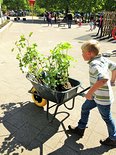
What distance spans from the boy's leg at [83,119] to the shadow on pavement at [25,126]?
372 mm

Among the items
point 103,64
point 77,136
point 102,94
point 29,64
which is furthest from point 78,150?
point 29,64

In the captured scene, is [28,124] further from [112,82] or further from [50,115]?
[112,82]

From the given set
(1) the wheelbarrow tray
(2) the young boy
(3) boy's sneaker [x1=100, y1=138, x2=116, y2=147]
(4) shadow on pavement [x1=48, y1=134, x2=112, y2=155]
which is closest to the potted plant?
(1) the wheelbarrow tray

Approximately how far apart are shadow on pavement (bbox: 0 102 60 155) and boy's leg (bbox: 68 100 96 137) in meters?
0.37

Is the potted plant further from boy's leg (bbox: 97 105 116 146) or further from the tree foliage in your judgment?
the tree foliage

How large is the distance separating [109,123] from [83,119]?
477 mm

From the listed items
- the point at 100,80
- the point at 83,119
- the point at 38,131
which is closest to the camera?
the point at 100,80

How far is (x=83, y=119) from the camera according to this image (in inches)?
125

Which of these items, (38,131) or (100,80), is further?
(38,131)

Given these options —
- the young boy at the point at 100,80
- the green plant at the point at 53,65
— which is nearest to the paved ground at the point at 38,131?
the young boy at the point at 100,80

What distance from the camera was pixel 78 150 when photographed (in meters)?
2.96

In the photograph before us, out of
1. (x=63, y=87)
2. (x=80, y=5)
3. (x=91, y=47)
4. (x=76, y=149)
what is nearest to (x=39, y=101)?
(x=63, y=87)

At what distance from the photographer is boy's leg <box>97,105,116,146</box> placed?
2.70 meters

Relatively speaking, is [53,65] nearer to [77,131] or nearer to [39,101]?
[39,101]
